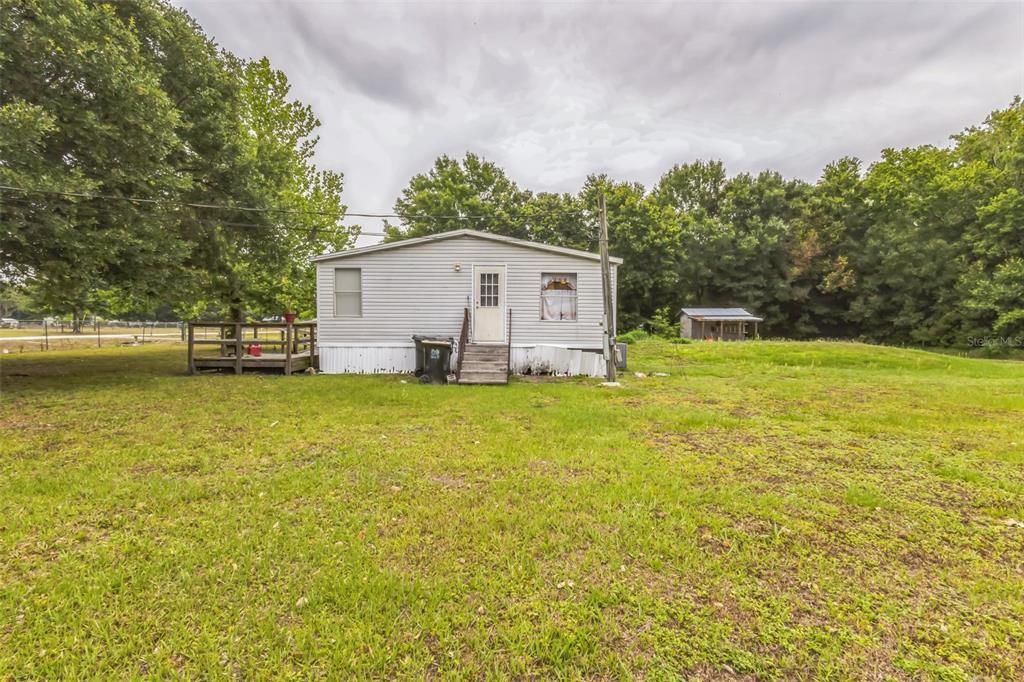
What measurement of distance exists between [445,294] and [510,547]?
9.20 meters

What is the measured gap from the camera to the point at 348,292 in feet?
37.9

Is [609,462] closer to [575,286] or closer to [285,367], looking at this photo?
[575,286]

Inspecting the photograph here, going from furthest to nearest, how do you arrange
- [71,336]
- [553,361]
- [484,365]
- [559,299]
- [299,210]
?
1. [71,336]
2. [299,210]
3. [559,299]
4. [553,361]
5. [484,365]

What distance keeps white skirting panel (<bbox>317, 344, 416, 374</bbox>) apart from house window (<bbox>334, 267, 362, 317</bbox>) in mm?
948

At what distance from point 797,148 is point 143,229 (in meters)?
35.1

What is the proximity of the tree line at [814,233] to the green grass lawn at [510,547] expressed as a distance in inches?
921

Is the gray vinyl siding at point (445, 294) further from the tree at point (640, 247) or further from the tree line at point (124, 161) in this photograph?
the tree at point (640, 247)

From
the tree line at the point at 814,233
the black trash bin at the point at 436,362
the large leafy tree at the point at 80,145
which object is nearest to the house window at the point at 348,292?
the black trash bin at the point at 436,362

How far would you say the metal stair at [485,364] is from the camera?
10.0 m

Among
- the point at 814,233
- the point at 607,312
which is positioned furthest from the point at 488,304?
the point at 814,233

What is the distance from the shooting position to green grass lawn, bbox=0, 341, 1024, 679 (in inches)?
84.1

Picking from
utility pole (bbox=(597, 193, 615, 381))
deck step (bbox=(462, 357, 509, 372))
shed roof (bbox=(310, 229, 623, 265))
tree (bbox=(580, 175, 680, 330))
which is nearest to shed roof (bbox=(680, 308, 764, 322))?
tree (bbox=(580, 175, 680, 330))

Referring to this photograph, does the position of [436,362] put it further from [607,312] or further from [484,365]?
[607,312]

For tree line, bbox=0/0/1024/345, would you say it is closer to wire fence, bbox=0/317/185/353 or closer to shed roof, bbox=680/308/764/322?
shed roof, bbox=680/308/764/322
